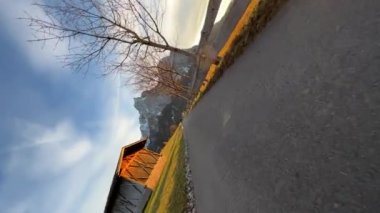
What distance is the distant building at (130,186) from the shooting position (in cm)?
1677

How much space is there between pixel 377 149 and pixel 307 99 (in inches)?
43.5

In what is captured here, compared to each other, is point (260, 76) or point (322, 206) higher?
point (260, 76)

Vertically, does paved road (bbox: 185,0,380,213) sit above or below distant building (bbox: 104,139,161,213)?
above

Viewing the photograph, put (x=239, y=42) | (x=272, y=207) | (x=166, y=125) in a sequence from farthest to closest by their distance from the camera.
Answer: (x=166, y=125), (x=239, y=42), (x=272, y=207)

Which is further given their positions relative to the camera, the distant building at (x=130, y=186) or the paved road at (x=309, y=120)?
the distant building at (x=130, y=186)

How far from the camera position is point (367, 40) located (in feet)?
8.97

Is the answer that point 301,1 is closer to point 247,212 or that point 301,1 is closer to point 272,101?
point 272,101

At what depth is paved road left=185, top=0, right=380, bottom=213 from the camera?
2.33 meters

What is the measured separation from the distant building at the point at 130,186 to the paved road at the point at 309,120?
11888 mm

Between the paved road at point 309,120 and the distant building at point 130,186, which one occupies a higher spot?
the paved road at point 309,120

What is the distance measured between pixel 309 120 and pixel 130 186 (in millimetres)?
15409

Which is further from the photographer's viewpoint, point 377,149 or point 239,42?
point 239,42

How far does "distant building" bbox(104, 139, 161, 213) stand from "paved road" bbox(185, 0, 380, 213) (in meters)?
11.9

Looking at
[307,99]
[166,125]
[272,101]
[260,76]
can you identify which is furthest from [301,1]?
[166,125]
